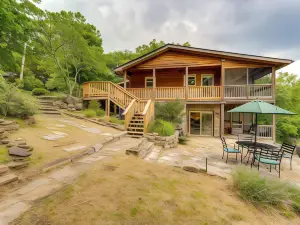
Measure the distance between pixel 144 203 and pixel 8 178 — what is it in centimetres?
250

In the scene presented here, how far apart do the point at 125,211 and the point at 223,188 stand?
232 cm

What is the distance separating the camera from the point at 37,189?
251 cm

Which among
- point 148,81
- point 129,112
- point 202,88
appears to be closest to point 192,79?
point 202,88

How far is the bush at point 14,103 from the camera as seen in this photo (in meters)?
5.54

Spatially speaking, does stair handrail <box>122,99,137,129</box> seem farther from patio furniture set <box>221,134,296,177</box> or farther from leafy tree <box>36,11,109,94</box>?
leafy tree <box>36,11,109,94</box>

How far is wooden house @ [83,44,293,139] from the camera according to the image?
33.4ft

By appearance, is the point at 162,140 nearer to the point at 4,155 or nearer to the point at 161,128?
the point at 161,128

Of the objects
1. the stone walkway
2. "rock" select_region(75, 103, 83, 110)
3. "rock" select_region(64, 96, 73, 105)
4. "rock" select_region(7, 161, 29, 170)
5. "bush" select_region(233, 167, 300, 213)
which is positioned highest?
"rock" select_region(64, 96, 73, 105)

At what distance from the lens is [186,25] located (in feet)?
53.2

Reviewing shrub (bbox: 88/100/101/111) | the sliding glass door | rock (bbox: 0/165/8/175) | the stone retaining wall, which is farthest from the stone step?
the sliding glass door

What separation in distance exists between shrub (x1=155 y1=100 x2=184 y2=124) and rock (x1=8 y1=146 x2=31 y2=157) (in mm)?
6875

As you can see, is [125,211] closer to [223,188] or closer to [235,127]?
[223,188]

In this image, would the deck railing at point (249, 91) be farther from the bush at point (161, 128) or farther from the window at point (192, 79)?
the bush at point (161, 128)

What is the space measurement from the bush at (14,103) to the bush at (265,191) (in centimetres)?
775
